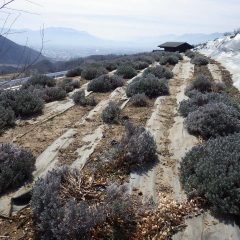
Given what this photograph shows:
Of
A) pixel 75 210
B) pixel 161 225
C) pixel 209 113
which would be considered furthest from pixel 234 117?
pixel 75 210

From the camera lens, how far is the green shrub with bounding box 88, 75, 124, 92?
47.8 feet

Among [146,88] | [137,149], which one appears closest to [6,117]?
[137,149]

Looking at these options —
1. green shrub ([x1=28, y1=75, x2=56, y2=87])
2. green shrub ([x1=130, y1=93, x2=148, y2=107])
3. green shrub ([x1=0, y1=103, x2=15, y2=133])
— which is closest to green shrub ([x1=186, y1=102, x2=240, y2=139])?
green shrub ([x1=130, y1=93, x2=148, y2=107])

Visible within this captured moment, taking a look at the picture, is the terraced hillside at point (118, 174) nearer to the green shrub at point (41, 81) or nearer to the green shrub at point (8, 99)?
the green shrub at point (8, 99)

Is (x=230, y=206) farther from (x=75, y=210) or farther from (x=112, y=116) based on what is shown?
(x=112, y=116)

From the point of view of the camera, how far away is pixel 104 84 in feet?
48.2

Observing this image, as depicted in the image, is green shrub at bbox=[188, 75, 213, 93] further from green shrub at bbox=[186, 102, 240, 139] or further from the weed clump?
the weed clump

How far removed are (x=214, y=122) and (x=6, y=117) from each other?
513cm

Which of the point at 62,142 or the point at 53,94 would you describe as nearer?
the point at 62,142

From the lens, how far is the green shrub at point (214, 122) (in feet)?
26.8

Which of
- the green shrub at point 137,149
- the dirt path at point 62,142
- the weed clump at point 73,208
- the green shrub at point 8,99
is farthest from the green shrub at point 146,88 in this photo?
the weed clump at point 73,208

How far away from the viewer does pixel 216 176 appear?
210 inches

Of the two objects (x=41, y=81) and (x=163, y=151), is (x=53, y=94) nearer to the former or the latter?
(x=41, y=81)

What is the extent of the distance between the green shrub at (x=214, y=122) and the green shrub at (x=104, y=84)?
6.36 m
